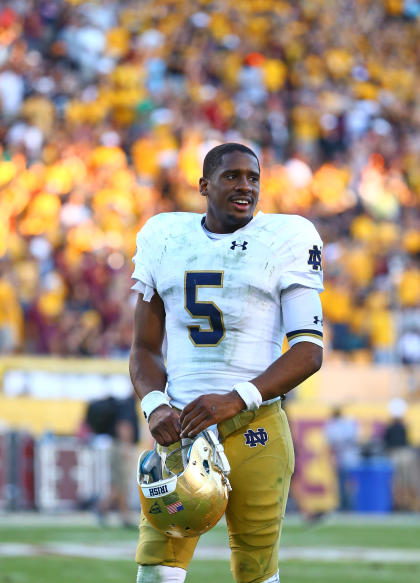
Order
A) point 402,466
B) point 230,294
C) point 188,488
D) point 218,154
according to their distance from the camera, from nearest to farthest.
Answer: point 188,488 < point 230,294 < point 218,154 < point 402,466

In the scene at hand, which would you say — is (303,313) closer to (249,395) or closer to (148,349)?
(249,395)

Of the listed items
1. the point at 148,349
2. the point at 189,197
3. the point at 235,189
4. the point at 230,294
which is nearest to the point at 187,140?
the point at 189,197

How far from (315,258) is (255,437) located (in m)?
0.61

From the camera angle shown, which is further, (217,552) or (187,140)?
(187,140)

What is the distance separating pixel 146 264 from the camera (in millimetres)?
4121

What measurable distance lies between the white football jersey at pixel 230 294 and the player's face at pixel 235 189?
0.05 m

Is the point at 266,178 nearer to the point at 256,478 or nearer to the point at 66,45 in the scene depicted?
the point at 66,45

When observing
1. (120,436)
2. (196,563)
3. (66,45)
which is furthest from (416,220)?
(196,563)

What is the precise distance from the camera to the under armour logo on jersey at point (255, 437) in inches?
155

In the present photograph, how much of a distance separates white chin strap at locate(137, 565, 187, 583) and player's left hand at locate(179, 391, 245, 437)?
17.6 inches

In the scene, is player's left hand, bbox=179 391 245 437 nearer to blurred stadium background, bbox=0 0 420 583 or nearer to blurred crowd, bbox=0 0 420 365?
blurred stadium background, bbox=0 0 420 583

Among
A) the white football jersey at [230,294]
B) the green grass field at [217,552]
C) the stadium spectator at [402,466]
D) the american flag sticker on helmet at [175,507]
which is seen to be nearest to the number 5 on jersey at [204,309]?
the white football jersey at [230,294]

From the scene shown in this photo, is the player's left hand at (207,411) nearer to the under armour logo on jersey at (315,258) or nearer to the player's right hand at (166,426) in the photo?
the player's right hand at (166,426)

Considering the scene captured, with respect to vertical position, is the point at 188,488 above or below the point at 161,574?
above
